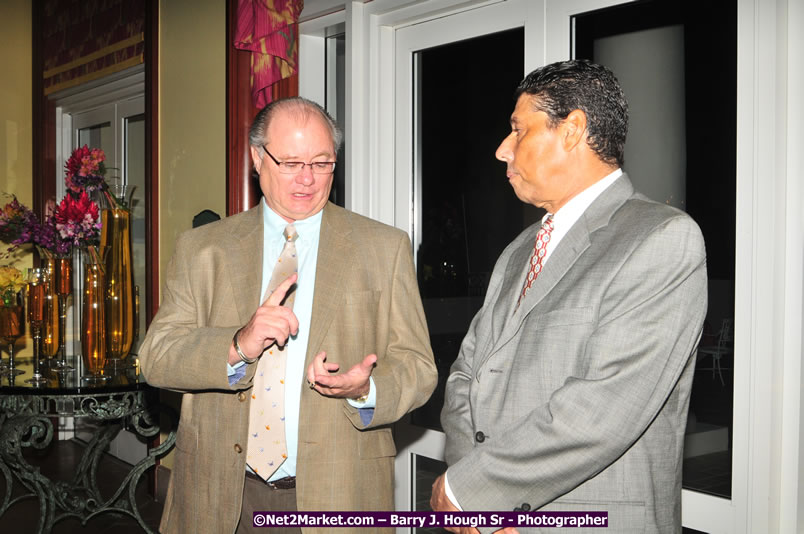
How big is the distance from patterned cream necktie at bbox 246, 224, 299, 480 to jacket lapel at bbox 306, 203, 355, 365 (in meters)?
0.09

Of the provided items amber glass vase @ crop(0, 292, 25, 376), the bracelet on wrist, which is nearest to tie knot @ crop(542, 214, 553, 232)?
the bracelet on wrist

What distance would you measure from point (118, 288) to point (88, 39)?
90.8 inches

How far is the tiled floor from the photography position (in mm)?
3805

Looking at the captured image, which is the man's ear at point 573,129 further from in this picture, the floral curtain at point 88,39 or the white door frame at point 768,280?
the floral curtain at point 88,39

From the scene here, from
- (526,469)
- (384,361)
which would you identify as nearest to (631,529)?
(526,469)

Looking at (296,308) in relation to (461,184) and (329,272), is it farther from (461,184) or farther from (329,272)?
(461,184)

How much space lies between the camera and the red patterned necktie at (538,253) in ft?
5.37

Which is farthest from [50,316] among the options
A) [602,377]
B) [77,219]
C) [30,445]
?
[602,377]

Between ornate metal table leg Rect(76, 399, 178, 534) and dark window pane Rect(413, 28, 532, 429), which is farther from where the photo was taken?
ornate metal table leg Rect(76, 399, 178, 534)

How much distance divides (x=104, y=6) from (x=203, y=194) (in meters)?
1.76

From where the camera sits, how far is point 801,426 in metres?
1.97

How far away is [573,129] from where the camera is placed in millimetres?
1537

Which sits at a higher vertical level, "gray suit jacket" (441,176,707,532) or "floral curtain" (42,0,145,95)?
"floral curtain" (42,0,145,95)

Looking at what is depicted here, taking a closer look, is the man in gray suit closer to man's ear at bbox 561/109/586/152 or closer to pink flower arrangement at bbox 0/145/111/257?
man's ear at bbox 561/109/586/152
